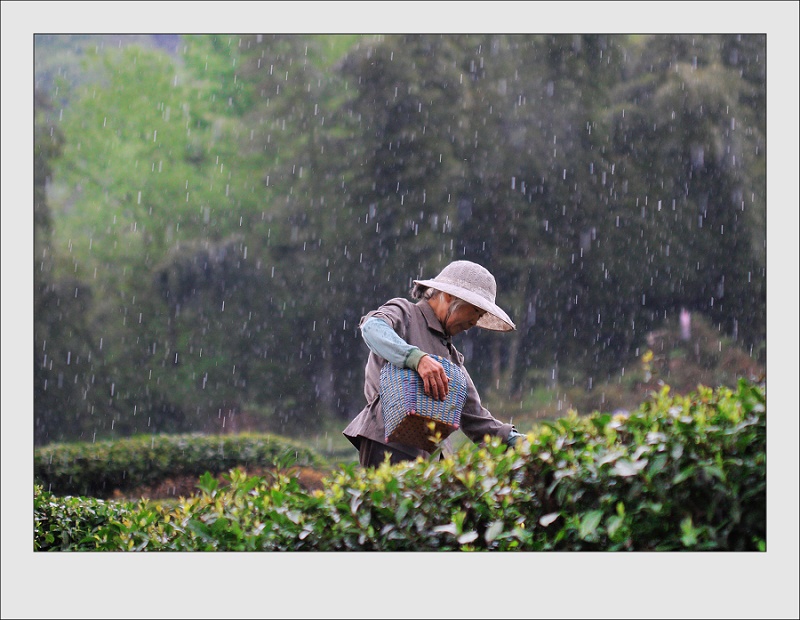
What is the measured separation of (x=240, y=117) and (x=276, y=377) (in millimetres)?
4234

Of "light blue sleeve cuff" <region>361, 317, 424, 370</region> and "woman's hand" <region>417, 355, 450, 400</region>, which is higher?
"light blue sleeve cuff" <region>361, 317, 424, 370</region>

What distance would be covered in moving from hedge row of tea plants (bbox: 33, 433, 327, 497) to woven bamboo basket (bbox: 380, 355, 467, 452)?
5107 millimetres

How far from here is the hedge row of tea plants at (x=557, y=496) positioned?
6.21 ft

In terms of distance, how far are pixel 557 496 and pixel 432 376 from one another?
528 millimetres

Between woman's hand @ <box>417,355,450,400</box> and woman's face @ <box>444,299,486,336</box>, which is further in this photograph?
woman's face @ <box>444,299,486,336</box>

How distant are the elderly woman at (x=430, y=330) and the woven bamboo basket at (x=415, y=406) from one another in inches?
→ 3.3

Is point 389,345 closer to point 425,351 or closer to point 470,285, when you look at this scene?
point 425,351

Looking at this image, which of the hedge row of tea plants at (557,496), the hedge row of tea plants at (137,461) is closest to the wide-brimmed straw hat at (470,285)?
the hedge row of tea plants at (557,496)

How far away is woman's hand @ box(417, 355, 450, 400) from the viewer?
2438 millimetres

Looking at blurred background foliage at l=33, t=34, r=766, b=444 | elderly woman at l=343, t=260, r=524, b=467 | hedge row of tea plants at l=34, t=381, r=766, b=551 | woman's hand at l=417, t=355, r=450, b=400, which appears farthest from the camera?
blurred background foliage at l=33, t=34, r=766, b=444

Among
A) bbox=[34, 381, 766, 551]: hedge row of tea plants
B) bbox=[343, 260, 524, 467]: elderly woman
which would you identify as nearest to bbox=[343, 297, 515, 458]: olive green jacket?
bbox=[343, 260, 524, 467]: elderly woman

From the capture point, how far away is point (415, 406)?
244 centimetres

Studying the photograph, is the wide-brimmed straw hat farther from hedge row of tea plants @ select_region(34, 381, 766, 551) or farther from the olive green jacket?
hedge row of tea plants @ select_region(34, 381, 766, 551)

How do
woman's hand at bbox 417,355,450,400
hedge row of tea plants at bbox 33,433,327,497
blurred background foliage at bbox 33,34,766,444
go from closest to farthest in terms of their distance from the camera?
woman's hand at bbox 417,355,450,400, hedge row of tea plants at bbox 33,433,327,497, blurred background foliage at bbox 33,34,766,444
